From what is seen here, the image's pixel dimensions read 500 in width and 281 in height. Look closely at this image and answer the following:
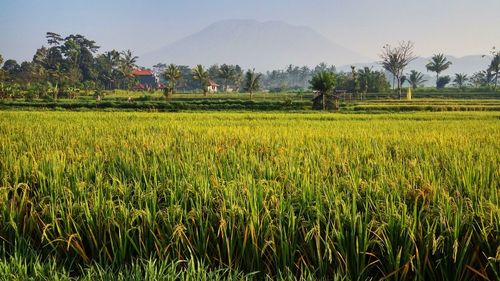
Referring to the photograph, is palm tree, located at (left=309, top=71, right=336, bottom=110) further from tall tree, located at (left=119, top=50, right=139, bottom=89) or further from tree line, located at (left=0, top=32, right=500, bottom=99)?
tall tree, located at (left=119, top=50, right=139, bottom=89)

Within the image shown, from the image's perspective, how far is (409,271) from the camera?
7.98 ft

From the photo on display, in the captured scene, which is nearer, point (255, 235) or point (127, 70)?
point (255, 235)

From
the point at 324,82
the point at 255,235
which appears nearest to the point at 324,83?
the point at 324,82

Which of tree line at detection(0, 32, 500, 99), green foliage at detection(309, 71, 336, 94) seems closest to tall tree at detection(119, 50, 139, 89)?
tree line at detection(0, 32, 500, 99)

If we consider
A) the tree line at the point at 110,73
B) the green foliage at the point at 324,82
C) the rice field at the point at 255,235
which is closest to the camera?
the rice field at the point at 255,235

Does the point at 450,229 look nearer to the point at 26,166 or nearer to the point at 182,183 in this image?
the point at 182,183

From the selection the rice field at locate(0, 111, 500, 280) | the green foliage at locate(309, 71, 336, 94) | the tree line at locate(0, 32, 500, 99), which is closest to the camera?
the rice field at locate(0, 111, 500, 280)

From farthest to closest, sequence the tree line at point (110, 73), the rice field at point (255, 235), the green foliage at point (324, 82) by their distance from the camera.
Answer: the tree line at point (110, 73) < the green foliage at point (324, 82) < the rice field at point (255, 235)

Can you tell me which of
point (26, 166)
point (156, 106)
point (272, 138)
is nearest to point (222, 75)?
point (156, 106)

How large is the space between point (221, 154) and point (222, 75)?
165 feet

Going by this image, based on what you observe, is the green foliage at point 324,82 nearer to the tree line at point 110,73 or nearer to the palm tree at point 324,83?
the palm tree at point 324,83

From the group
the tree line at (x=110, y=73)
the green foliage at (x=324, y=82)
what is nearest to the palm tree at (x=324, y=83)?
the green foliage at (x=324, y=82)

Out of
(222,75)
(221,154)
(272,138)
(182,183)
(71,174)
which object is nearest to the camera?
(182,183)

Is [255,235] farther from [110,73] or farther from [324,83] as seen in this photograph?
[110,73]
